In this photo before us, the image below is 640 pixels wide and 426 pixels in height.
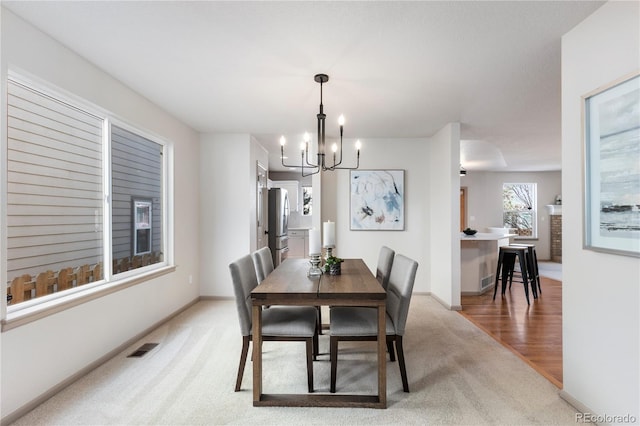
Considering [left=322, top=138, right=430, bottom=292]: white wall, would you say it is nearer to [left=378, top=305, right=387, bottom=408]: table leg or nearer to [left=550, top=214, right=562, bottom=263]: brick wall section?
[left=378, top=305, right=387, bottom=408]: table leg

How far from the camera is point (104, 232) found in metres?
2.81

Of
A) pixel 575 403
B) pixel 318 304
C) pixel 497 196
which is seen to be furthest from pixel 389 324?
pixel 497 196

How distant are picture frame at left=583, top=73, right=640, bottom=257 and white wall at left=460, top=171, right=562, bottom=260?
6.97 metres

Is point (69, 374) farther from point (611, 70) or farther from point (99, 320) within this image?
point (611, 70)

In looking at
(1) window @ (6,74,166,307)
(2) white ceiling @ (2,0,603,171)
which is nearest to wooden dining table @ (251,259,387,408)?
(1) window @ (6,74,166,307)

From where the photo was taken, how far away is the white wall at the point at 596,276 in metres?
1.68

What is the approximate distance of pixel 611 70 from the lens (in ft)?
5.87

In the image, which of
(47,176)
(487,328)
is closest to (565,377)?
(487,328)

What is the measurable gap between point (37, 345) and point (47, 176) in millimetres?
1120

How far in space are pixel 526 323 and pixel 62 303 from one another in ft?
14.3

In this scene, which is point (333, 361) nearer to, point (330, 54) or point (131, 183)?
point (330, 54)

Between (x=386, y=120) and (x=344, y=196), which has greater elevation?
(x=386, y=120)

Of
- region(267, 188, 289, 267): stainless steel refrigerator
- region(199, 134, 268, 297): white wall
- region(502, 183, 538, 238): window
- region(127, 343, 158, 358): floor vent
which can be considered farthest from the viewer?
region(502, 183, 538, 238): window

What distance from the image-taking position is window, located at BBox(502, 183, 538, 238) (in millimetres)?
8672
